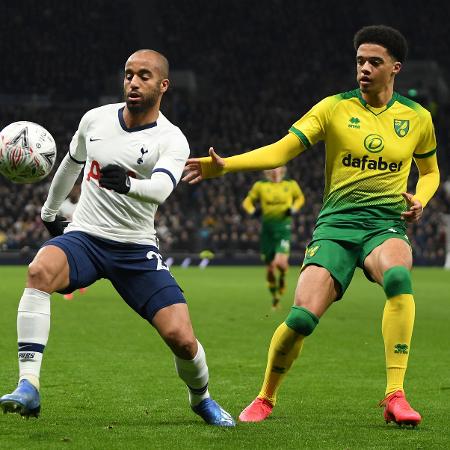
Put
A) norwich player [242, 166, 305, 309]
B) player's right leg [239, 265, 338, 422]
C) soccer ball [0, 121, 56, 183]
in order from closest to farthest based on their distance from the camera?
player's right leg [239, 265, 338, 422] → soccer ball [0, 121, 56, 183] → norwich player [242, 166, 305, 309]

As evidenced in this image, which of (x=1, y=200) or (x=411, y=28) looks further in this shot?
(x=411, y=28)

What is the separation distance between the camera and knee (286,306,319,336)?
6207mm

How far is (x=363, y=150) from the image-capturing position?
651 centimetres

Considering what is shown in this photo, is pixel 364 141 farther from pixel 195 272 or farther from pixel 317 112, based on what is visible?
pixel 195 272

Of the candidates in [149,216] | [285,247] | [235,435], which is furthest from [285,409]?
[285,247]

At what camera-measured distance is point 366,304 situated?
17.5m

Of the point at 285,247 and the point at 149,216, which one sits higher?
the point at 149,216

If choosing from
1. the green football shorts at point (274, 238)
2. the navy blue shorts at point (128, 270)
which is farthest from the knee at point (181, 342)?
the green football shorts at point (274, 238)

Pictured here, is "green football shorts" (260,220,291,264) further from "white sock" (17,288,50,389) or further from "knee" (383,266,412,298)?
"white sock" (17,288,50,389)

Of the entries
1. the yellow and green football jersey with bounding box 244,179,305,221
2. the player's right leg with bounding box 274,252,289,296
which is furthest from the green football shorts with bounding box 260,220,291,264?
the yellow and green football jersey with bounding box 244,179,305,221

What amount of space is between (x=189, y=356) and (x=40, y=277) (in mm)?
974

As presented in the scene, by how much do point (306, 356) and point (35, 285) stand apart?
16.0 ft

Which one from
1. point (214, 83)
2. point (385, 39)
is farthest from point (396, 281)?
point (214, 83)

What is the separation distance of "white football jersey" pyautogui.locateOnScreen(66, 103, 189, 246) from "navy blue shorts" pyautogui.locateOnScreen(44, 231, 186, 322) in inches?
2.7
